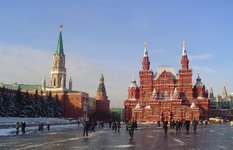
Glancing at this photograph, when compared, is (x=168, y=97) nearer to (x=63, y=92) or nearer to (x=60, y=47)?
(x=63, y=92)

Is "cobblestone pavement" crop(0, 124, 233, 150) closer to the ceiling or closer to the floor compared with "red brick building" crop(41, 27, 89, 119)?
closer to the floor

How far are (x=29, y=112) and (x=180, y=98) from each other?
52.7 metres

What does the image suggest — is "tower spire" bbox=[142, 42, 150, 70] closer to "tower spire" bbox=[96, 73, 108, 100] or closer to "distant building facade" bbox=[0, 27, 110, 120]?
"distant building facade" bbox=[0, 27, 110, 120]

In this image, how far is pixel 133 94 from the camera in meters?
142

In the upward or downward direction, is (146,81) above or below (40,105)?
above

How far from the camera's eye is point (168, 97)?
132000mm

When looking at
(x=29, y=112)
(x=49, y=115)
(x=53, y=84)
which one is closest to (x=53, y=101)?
(x=49, y=115)

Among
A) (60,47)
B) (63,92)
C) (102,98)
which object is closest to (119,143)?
(63,92)

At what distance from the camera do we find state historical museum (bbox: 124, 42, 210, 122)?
127500mm

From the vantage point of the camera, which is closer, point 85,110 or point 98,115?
point 98,115

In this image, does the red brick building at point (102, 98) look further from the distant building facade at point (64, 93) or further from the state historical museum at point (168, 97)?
the state historical museum at point (168, 97)

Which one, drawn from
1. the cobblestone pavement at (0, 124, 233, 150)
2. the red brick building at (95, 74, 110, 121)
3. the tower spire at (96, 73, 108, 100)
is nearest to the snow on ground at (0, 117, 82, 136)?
the cobblestone pavement at (0, 124, 233, 150)

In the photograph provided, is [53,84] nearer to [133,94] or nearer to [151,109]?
[133,94]

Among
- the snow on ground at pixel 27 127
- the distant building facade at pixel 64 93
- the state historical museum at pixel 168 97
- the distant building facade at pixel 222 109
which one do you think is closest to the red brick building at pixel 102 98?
the distant building facade at pixel 64 93
